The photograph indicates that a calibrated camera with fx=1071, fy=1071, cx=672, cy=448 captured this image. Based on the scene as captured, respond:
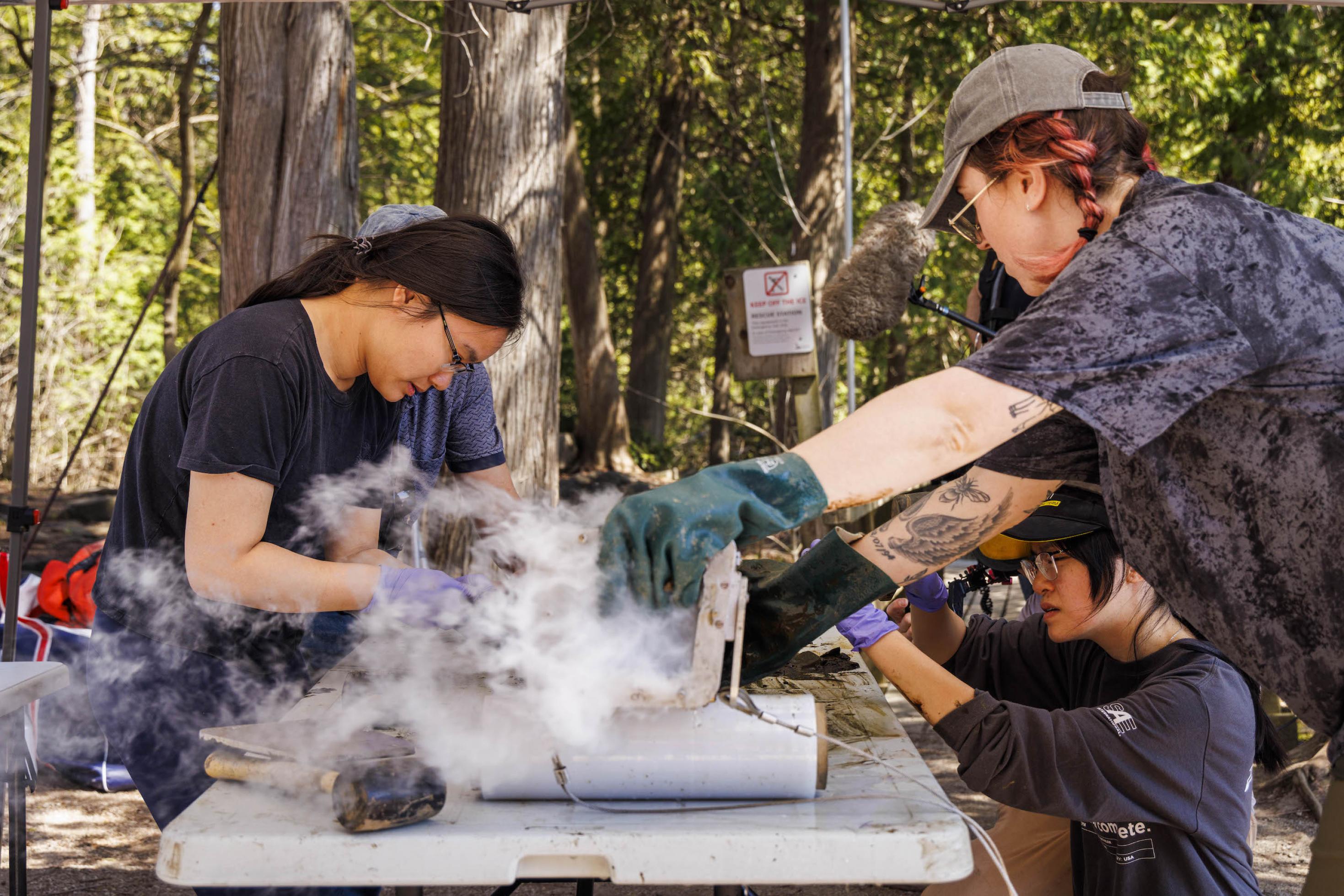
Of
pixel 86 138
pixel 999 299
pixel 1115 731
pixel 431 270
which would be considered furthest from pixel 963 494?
pixel 86 138

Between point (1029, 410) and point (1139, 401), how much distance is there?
12cm

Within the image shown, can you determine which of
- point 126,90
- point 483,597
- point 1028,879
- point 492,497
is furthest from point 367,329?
point 126,90

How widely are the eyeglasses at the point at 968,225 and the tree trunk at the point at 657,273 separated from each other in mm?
8162

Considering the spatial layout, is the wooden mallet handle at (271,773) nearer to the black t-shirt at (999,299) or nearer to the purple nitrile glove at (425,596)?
the purple nitrile glove at (425,596)

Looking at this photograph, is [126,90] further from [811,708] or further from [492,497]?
[811,708]

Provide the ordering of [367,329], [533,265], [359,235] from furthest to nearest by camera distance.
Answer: [533,265] → [359,235] → [367,329]

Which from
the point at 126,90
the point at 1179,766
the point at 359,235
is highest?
the point at 126,90

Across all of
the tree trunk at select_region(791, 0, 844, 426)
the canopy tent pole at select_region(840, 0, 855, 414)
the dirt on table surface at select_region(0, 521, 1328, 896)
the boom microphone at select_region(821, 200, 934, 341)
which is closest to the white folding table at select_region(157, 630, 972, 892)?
the dirt on table surface at select_region(0, 521, 1328, 896)

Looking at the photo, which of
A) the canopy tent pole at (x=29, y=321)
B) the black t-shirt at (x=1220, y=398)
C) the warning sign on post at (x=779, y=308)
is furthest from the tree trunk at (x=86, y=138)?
the black t-shirt at (x=1220, y=398)

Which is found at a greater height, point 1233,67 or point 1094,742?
point 1233,67

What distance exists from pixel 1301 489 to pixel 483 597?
1.12 metres

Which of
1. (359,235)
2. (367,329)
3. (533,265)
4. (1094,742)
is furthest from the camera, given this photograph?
(533,265)

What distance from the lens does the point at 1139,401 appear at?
120 centimetres

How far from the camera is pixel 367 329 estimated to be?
1.87 meters
